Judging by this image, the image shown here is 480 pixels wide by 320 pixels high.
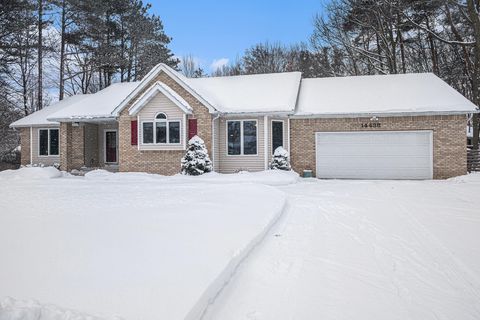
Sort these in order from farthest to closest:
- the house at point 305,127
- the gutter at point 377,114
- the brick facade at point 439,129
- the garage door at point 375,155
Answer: the garage door at point 375,155, the house at point 305,127, the brick facade at point 439,129, the gutter at point 377,114

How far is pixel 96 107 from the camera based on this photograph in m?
18.5

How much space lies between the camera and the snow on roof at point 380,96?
14.6 meters

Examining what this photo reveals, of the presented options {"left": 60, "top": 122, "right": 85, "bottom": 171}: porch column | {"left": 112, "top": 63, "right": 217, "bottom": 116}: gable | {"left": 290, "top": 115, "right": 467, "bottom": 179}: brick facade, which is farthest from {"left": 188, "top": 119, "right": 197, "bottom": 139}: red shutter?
{"left": 60, "top": 122, "right": 85, "bottom": 171}: porch column

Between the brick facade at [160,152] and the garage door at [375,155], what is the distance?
544cm

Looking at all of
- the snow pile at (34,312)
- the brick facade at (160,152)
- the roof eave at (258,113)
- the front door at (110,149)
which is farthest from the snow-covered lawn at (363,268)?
the front door at (110,149)

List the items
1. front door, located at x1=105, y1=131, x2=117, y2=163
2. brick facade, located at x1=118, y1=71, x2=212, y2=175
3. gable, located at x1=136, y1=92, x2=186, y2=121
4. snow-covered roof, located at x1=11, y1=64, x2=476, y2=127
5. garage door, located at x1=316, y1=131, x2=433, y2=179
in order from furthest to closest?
front door, located at x1=105, y1=131, x2=117, y2=163, gable, located at x1=136, y1=92, x2=186, y2=121, brick facade, located at x1=118, y1=71, x2=212, y2=175, snow-covered roof, located at x1=11, y1=64, x2=476, y2=127, garage door, located at x1=316, y1=131, x2=433, y2=179

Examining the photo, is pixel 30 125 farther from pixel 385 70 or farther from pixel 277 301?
pixel 385 70

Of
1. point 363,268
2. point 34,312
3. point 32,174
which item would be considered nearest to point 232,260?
point 363,268

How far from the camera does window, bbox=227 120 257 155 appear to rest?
52.5 ft

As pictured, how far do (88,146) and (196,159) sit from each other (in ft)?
27.7

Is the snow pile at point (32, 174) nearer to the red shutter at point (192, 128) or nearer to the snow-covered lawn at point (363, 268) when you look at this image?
the red shutter at point (192, 128)

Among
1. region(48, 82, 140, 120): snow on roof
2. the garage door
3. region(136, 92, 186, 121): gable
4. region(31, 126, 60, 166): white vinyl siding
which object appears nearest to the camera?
the garage door

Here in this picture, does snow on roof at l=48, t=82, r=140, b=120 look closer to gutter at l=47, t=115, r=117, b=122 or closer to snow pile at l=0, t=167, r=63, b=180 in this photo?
gutter at l=47, t=115, r=117, b=122

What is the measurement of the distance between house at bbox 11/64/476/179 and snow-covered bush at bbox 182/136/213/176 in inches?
30.0
